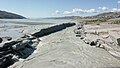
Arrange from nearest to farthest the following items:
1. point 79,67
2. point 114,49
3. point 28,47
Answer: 1. point 79,67
2. point 114,49
3. point 28,47

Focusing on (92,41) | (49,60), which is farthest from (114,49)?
(49,60)

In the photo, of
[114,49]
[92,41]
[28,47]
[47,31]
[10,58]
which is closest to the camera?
[10,58]

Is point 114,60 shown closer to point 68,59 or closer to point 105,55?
point 105,55

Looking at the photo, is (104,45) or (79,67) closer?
(79,67)

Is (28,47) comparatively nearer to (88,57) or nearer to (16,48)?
(16,48)

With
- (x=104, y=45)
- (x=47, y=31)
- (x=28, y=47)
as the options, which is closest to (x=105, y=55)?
(x=104, y=45)

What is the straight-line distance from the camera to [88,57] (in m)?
17.1

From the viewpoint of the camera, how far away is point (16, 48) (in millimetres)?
17688

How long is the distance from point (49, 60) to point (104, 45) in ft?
25.2

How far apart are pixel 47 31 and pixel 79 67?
26524 millimetres

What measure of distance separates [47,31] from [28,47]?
19.6m

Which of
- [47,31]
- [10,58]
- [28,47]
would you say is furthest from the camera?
[47,31]

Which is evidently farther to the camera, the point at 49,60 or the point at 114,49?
the point at 114,49

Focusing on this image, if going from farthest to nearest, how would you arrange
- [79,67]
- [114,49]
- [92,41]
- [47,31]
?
[47,31] → [92,41] → [114,49] → [79,67]
